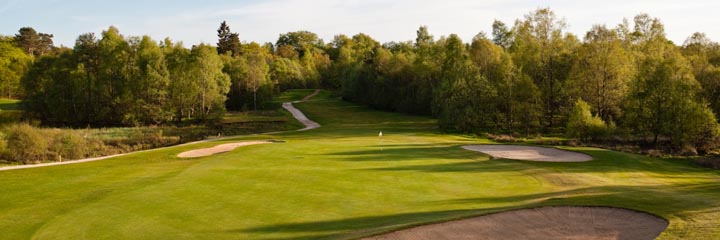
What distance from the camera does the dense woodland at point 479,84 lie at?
40.6 metres

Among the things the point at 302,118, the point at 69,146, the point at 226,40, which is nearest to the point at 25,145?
the point at 69,146

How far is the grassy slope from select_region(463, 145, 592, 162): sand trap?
4.61 ft

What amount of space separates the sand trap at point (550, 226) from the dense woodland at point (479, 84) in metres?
26.9

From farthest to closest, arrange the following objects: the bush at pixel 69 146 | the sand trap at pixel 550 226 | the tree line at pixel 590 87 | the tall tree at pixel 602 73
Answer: the tall tree at pixel 602 73 < the tree line at pixel 590 87 < the bush at pixel 69 146 < the sand trap at pixel 550 226

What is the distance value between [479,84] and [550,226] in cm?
3809

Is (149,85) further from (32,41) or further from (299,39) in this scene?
(299,39)

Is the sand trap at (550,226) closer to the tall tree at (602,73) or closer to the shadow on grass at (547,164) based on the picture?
the shadow on grass at (547,164)

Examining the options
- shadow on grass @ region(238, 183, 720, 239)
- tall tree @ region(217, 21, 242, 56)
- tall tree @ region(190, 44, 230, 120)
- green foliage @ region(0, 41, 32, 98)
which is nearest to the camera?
shadow on grass @ region(238, 183, 720, 239)

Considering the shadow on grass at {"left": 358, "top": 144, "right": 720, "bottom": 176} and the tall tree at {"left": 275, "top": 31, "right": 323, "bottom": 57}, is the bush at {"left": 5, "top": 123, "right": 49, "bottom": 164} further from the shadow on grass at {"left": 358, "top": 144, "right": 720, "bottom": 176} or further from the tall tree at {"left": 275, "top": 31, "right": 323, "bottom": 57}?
the tall tree at {"left": 275, "top": 31, "right": 323, "bottom": 57}

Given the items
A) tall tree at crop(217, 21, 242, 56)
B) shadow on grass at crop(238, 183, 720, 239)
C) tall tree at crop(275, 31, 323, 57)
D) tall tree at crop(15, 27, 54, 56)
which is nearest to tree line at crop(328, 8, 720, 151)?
shadow on grass at crop(238, 183, 720, 239)

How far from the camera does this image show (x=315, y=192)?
18281 mm

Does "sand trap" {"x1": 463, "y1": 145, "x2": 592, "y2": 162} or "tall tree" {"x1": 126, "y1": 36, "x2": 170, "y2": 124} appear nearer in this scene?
"sand trap" {"x1": 463, "y1": 145, "x2": 592, "y2": 162}

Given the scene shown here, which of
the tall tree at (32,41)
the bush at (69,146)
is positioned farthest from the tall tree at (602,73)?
the tall tree at (32,41)

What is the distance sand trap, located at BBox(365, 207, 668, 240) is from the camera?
12875 millimetres
